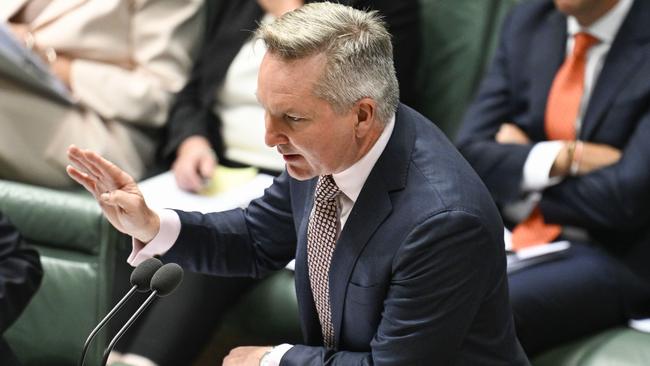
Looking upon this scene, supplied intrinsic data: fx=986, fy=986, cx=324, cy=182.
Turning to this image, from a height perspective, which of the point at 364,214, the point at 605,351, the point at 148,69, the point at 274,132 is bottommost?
the point at 605,351

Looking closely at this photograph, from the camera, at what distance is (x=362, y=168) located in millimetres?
1146

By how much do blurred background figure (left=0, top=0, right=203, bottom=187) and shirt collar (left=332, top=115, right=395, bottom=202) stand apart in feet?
2.95

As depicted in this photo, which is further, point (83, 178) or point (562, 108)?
point (562, 108)

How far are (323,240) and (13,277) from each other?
21.5 inches

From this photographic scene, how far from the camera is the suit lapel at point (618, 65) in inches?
65.7

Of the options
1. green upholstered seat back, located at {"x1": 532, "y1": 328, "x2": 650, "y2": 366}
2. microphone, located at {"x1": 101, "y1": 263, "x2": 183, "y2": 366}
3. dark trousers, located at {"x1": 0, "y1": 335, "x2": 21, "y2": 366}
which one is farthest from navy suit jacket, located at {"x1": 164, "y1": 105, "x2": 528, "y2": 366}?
dark trousers, located at {"x1": 0, "y1": 335, "x2": 21, "y2": 366}

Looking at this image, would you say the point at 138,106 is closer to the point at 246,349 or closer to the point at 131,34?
the point at 131,34

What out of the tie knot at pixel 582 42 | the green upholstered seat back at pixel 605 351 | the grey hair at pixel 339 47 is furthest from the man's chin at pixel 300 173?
the tie knot at pixel 582 42

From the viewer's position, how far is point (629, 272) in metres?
1.66

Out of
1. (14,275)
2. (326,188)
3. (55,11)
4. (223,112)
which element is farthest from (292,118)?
(55,11)

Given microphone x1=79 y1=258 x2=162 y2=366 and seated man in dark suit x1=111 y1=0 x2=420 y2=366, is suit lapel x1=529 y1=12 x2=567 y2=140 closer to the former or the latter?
seated man in dark suit x1=111 y1=0 x2=420 y2=366

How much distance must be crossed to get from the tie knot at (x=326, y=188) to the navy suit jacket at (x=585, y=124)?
23.5 inches

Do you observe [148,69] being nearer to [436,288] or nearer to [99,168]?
[99,168]

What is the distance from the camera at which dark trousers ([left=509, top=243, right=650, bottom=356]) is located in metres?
1.62
